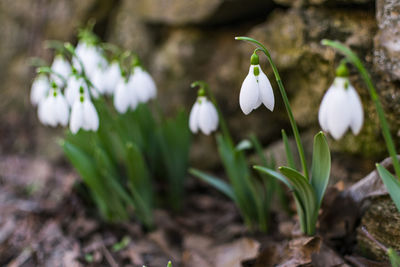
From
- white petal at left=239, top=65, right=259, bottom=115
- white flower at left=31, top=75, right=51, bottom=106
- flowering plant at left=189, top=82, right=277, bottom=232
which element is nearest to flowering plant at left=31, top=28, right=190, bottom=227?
white flower at left=31, top=75, right=51, bottom=106

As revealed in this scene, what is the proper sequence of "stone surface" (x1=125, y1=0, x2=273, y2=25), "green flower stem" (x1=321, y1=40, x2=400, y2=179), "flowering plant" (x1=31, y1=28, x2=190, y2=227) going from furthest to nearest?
"stone surface" (x1=125, y1=0, x2=273, y2=25) → "flowering plant" (x1=31, y1=28, x2=190, y2=227) → "green flower stem" (x1=321, y1=40, x2=400, y2=179)

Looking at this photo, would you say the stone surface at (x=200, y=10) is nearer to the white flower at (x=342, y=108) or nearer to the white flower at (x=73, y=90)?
the white flower at (x=73, y=90)

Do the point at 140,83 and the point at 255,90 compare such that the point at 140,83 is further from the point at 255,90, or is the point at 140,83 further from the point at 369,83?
the point at 369,83

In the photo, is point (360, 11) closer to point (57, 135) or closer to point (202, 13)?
point (202, 13)

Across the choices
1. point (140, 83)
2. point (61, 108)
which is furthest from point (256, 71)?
point (61, 108)

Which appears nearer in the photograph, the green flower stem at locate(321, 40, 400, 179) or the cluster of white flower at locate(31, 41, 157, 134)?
the green flower stem at locate(321, 40, 400, 179)

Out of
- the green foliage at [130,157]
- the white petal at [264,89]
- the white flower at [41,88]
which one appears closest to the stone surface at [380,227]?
the white petal at [264,89]

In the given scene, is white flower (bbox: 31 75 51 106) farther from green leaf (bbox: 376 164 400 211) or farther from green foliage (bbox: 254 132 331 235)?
green leaf (bbox: 376 164 400 211)
